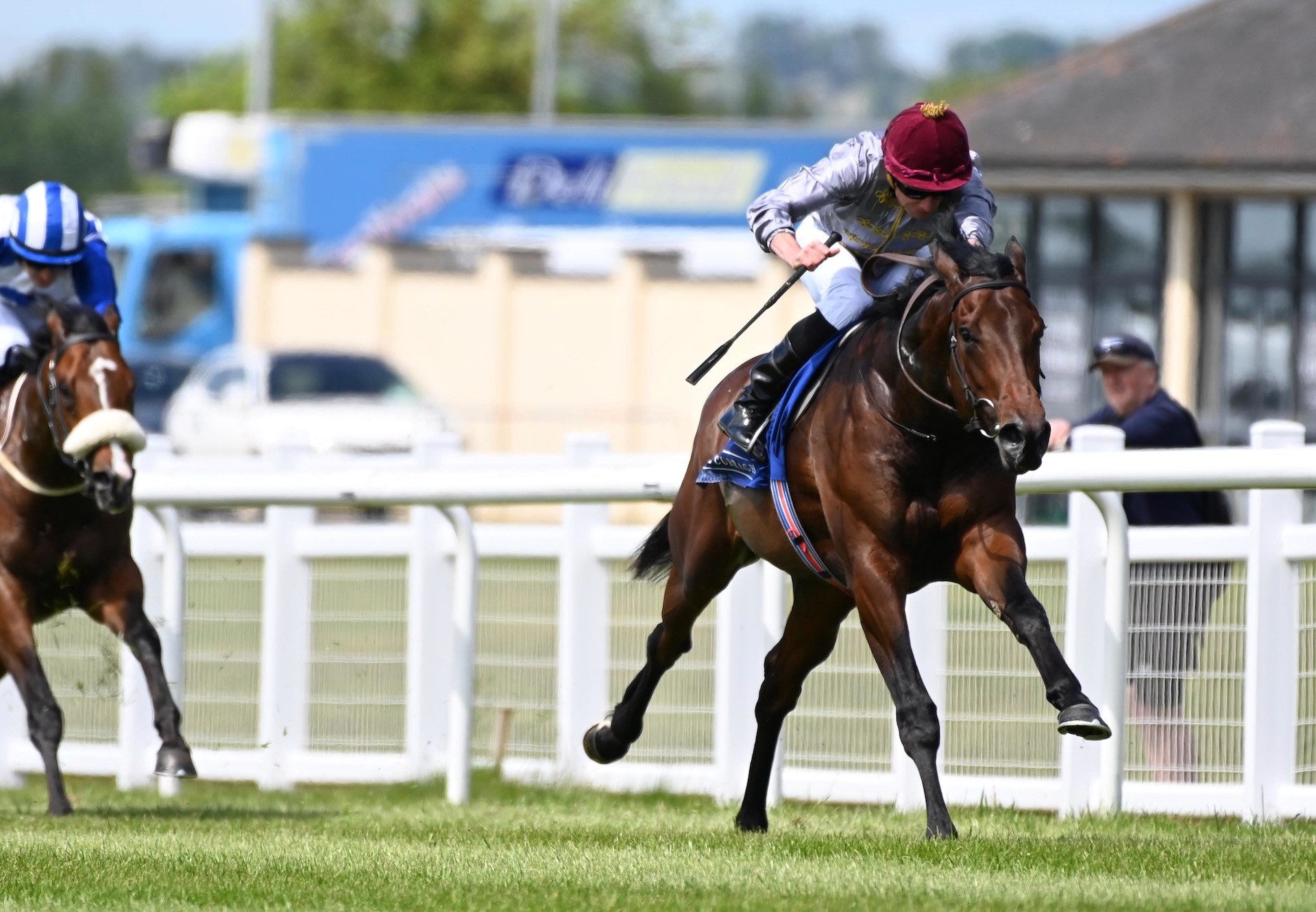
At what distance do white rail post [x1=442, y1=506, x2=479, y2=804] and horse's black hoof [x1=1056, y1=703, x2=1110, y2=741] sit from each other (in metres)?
3.45

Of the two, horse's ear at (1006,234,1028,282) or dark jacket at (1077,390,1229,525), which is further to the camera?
dark jacket at (1077,390,1229,525)

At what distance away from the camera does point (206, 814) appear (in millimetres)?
8633

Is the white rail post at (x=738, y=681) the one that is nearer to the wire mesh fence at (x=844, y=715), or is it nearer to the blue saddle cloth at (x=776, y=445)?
the wire mesh fence at (x=844, y=715)

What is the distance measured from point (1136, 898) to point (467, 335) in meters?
26.8

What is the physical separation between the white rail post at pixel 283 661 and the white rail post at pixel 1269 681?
4.05m

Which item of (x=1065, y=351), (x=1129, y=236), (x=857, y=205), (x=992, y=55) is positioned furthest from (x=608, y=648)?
(x=992, y=55)

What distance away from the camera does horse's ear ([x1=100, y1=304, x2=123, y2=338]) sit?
28.0 feet

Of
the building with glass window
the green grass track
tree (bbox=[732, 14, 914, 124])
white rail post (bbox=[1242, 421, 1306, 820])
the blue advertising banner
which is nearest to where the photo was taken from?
the green grass track

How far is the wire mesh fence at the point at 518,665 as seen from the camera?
9578 mm

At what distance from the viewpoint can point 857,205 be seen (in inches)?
287

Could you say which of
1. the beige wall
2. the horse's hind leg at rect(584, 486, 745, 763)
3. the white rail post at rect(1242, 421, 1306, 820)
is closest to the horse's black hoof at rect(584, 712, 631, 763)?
the horse's hind leg at rect(584, 486, 745, 763)

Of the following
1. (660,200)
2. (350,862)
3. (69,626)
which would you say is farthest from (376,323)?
(350,862)

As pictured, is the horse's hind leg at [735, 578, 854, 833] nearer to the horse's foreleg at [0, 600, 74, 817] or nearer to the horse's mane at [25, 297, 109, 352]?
the horse's foreleg at [0, 600, 74, 817]

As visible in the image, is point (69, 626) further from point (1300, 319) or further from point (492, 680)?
point (1300, 319)
